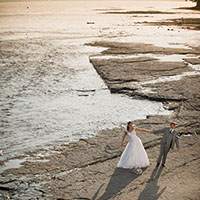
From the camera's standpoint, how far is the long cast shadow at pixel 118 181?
196 inches

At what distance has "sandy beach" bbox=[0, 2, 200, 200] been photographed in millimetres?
5199

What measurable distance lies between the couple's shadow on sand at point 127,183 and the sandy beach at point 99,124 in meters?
0.02

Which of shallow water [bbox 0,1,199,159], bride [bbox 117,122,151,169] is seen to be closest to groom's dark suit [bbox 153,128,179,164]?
bride [bbox 117,122,151,169]

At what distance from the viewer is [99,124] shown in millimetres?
8211

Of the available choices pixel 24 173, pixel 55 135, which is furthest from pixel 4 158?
pixel 55 135

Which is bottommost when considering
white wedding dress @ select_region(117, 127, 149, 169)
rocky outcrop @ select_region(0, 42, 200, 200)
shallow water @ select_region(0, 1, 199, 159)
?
shallow water @ select_region(0, 1, 199, 159)

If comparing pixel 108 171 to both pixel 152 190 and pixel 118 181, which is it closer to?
A: pixel 118 181

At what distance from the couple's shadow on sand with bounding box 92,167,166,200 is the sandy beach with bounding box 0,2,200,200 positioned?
19 millimetres

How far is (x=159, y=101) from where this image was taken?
9.92m

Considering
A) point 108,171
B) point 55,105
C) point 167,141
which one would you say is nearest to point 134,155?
point 108,171

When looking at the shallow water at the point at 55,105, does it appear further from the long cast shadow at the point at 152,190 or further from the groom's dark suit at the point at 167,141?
the long cast shadow at the point at 152,190

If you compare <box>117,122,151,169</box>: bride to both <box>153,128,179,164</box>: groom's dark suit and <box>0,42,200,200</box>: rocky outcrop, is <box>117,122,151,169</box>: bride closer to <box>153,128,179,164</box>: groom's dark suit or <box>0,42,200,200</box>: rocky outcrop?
<box>0,42,200,200</box>: rocky outcrop

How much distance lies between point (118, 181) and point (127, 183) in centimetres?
19

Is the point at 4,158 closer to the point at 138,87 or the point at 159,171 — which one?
the point at 159,171
